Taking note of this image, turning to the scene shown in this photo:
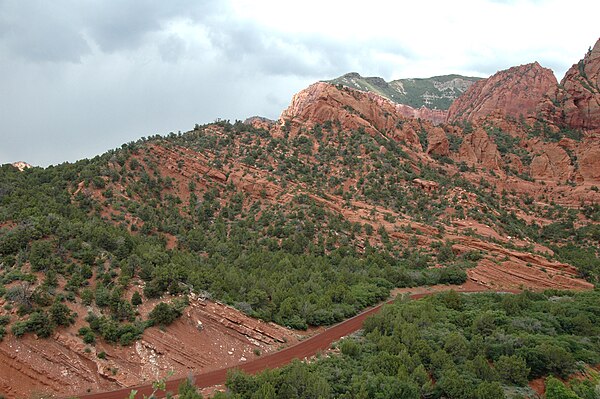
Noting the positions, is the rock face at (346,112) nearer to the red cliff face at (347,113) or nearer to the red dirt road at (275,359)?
the red cliff face at (347,113)

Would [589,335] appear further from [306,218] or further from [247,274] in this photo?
[306,218]

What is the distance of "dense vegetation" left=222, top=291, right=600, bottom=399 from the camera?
21578 mm

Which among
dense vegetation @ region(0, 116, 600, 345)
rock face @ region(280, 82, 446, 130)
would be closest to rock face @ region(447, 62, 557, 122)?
rock face @ region(280, 82, 446, 130)

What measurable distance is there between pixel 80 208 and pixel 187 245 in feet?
36.4

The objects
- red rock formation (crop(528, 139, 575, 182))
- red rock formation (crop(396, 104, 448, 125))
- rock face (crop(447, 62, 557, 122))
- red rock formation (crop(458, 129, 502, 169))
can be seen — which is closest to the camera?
red rock formation (crop(528, 139, 575, 182))

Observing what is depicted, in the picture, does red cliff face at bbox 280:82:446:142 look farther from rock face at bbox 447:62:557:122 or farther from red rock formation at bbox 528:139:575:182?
rock face at bbox 447:62:557:122

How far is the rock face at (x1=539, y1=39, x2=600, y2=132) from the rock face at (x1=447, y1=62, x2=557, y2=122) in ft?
8.87

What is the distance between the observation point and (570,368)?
2502 cm

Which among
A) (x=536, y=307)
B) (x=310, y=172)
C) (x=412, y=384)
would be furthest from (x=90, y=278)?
(x=310, y=172)

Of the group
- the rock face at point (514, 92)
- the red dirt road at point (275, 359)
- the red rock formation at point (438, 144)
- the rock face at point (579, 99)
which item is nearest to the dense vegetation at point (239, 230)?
the red dirt road at point (275, 359)

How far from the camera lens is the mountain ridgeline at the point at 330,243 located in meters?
24.8

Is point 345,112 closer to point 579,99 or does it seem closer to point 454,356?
point 579,99

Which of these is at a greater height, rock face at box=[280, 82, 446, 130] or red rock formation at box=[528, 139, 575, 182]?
rock face at box=[280, 82, 446, 130]

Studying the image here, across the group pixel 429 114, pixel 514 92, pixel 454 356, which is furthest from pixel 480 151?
pixel 429 114
